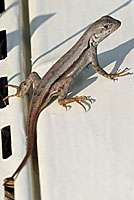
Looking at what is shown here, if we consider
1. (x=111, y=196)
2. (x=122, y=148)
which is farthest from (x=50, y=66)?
(x=111, y=196)

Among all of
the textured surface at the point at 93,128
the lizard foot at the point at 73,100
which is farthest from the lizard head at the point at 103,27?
the lizard foot at the point at 73,100

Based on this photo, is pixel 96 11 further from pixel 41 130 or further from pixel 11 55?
pixel 41 130

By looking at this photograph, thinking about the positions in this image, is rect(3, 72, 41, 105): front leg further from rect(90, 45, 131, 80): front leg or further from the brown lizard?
rect(90, 45, 131, 80): front leg

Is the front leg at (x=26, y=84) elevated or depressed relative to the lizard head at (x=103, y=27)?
depressed

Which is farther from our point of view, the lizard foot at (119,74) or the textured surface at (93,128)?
the lizard foot at (119,74)

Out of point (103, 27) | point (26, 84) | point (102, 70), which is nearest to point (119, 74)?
point (102, 70)

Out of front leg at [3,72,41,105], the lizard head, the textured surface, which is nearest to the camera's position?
the textured surface

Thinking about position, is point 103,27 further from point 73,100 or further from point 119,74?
point 73,100

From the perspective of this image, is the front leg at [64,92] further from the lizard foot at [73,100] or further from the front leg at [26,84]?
the front leg at [26,84]

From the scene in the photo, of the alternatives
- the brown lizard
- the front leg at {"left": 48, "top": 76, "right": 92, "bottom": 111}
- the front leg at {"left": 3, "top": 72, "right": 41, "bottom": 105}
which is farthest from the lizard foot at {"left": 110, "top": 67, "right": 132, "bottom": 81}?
the front leg at {"left": 3, "top": 72, "right": 41, "bottom": 105}
